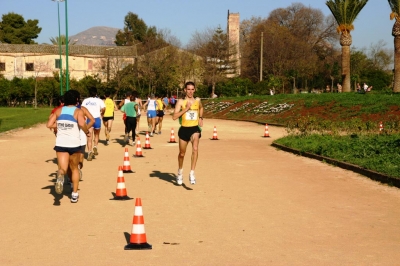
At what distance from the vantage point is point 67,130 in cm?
1014

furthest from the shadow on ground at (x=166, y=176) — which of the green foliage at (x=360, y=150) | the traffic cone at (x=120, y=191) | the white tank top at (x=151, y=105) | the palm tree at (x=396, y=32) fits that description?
the palm tree at (x=396, y=32)

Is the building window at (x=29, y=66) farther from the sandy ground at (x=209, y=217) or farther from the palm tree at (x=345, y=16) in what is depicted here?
the sandy ground at (x=209, y=217)

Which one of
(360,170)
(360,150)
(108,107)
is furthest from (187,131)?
(108,107)

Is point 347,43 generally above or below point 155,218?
above

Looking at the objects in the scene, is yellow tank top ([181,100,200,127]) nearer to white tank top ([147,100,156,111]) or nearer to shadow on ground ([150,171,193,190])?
shadow on ground ([150,171,193,190])

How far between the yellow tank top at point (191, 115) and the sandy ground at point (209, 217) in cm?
119

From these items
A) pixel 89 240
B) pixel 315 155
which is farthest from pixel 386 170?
pixel 89 240

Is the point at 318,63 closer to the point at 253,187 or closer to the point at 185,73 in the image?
the point at 185,73

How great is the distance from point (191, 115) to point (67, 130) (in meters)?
2.72

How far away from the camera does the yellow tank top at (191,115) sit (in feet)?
39.6

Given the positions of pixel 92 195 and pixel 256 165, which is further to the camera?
pixel 256 165

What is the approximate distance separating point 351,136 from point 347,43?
22564 mm

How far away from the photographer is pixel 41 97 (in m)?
75.4

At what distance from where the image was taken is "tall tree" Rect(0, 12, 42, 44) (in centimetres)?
11069
